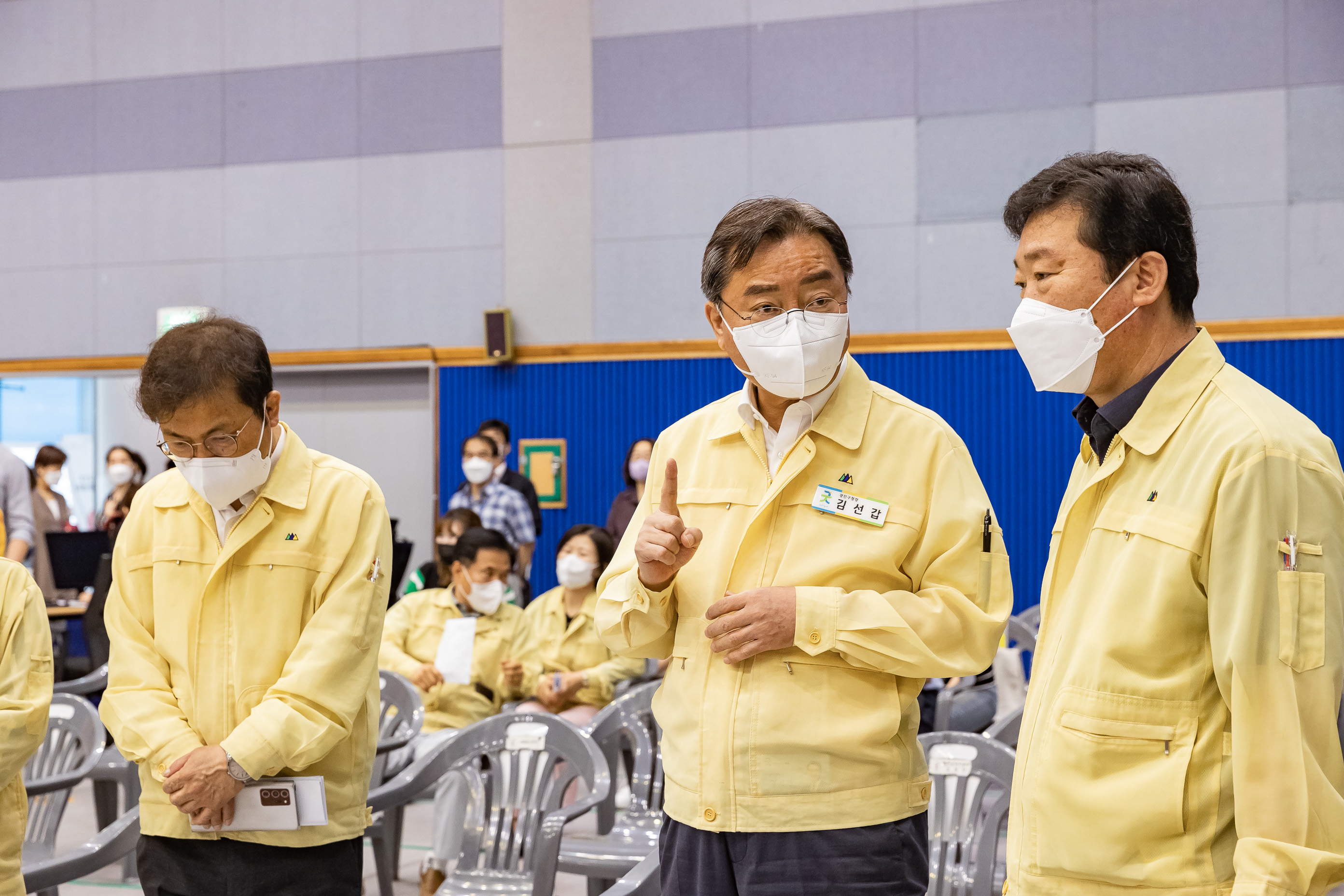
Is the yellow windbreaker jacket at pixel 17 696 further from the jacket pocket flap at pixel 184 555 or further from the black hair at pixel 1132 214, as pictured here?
the black hair at pixel 1132 214

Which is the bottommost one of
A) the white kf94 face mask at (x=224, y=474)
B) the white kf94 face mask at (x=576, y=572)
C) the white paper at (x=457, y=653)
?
the white paper at (x=457, y=653)

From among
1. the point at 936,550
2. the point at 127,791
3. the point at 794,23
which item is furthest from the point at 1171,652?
the point at 794,23

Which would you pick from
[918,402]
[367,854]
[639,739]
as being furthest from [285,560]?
[918,402]

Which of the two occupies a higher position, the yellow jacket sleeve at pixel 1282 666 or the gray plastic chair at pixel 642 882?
the yellow jacket sleeve at pixel 1282 666

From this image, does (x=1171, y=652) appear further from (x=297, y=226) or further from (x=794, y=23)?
(x=297, y=226)

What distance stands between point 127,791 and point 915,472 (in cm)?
363

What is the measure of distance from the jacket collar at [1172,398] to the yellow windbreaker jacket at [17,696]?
2143 mm

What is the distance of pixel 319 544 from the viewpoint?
2230mm

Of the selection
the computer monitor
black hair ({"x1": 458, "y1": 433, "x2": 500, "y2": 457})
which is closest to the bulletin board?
black hair ({"x1": 458, "y1": 433, "x2": 500, "y2": 457})

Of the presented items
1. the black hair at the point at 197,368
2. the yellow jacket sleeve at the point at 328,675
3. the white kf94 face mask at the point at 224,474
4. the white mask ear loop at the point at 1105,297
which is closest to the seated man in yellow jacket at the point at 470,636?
the yellow jacket sleeve at the point at 328,675

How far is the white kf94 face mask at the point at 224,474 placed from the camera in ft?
7.09

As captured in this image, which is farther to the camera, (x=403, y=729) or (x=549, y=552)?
(x=549, y=552)

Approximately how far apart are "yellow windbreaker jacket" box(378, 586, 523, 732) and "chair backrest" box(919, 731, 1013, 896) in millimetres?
2315

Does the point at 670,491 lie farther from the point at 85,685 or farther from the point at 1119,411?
the point at 85,685
